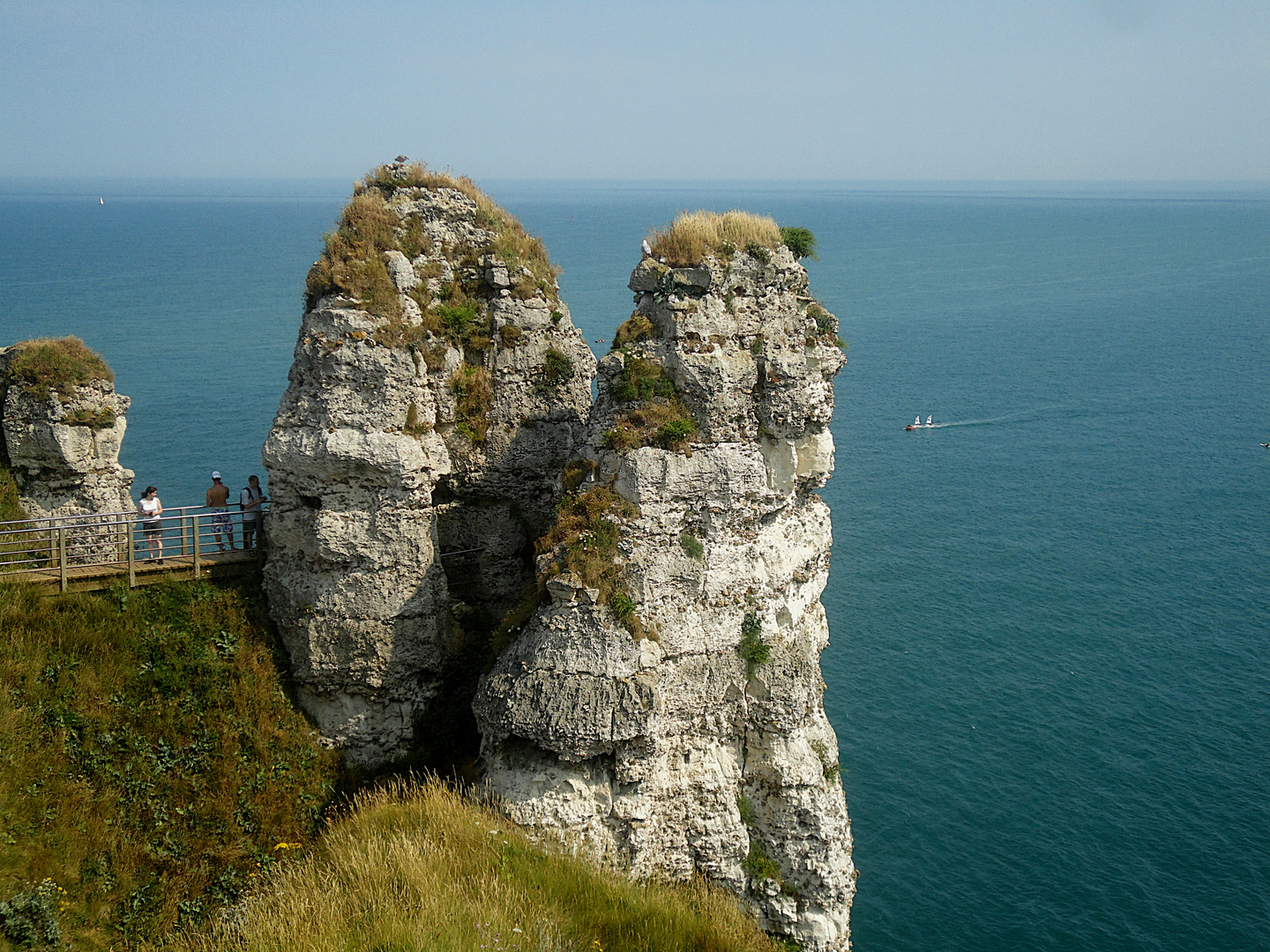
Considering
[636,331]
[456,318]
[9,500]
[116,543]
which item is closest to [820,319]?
[636,331]

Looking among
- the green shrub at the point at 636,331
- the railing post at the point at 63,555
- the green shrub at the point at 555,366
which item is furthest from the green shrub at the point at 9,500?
the green shrub at the point at 636,331

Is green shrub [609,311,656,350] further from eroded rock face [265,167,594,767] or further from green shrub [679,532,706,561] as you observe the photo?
green shrub [679,532,706,561]

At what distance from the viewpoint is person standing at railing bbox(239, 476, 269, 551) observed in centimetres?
2375

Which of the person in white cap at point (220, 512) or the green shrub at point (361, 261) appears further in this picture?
the person in white cap at point (220, 512)

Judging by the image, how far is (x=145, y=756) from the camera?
2053cm

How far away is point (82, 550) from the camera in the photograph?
25.9m

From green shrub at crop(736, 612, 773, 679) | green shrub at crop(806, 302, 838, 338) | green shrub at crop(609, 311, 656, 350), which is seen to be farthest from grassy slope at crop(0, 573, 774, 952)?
green shrub at crop(806, 302, 838, 338)

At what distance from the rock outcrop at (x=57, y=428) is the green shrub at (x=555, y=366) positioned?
11280mm

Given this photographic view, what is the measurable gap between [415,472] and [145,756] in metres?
7.85

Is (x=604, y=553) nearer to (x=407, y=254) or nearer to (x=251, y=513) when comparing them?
(x=407, y=254)

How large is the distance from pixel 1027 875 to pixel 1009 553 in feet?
97.8

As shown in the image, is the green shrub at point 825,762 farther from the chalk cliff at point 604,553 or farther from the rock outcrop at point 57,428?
the rock outcrop at point 57,428

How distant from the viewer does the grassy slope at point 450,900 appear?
14.7 meters

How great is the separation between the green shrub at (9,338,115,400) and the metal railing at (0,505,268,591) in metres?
3.51
